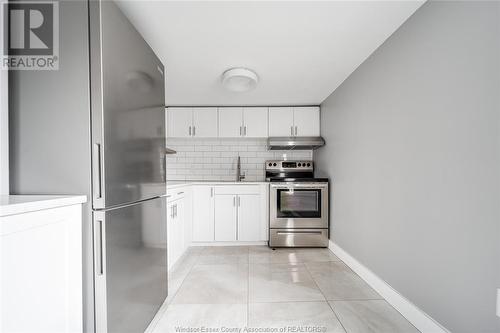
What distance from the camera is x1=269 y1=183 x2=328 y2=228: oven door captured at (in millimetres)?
3193

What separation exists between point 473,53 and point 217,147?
325 cm

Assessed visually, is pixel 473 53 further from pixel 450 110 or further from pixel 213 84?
pixel 213 84

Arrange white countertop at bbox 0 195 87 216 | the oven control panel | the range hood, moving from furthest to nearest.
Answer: the oven control panel, the range hood, white countertop at bbox 0 195 87 216

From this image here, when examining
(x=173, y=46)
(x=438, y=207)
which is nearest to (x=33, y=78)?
(x=173, y=46)

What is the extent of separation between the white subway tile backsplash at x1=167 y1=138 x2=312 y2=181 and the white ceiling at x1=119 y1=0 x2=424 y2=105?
1323mm

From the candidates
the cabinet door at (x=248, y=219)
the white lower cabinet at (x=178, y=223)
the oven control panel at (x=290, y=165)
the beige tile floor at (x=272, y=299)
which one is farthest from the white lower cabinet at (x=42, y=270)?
the oven control panel at (x=290, y=165)

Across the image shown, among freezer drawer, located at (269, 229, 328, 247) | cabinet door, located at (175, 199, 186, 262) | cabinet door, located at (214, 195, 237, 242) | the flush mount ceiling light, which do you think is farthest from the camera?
cabinet door, located at (214, 195, 237, 242)

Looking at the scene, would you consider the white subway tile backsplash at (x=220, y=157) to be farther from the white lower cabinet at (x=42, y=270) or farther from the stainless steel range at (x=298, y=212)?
the white lower cabinet at (x=42, y=270)

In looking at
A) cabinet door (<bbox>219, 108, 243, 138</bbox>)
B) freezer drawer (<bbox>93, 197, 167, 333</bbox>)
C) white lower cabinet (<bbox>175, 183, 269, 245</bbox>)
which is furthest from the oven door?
freezer drawer (<bbox>93, 197, 167, 333</bbox>)

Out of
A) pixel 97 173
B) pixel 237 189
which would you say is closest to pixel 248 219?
pixel 237 189

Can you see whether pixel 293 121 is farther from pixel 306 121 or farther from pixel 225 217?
pixel 225 217

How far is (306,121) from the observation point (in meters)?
3.65

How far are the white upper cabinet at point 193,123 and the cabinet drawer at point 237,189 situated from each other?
0.87 meters

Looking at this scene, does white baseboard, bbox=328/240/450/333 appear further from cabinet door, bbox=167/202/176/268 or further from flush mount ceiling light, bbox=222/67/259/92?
flush mount ceiling light, bbox=222/67/259/92
